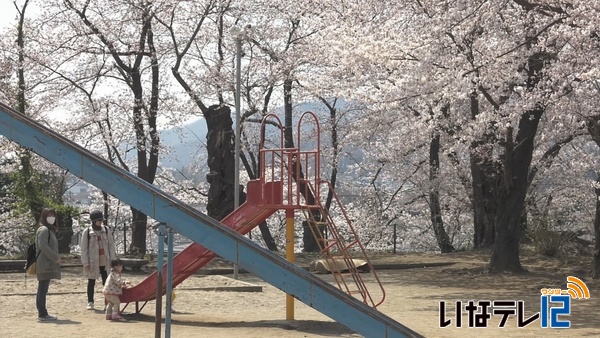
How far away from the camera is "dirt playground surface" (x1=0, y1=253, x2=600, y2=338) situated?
1233 cm

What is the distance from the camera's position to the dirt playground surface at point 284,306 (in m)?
12.3

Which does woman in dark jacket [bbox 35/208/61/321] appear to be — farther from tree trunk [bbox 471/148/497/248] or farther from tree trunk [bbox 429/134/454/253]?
tree trunk [bbox 429/134/454/253]

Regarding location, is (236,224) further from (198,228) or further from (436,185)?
(436,185)

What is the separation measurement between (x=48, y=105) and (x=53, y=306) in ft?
56.2

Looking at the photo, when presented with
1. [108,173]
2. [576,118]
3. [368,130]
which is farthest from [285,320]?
[368,130]

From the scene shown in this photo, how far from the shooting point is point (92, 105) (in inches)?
1240

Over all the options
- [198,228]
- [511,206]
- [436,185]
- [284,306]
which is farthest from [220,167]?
[198,228]

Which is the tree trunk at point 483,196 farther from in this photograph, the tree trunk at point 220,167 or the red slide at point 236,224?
the red slide at point 236,224

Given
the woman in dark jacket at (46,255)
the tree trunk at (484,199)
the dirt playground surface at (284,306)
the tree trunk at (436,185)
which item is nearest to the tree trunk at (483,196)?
the tree trunk at (484,199)

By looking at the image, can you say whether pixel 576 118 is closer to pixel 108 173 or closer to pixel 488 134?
pixel 488 134

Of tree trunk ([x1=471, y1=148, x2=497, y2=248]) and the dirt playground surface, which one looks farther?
tree trunk ([x1=471, y1=148, x2=497, y2=248])

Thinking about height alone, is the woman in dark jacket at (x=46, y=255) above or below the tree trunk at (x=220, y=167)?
below

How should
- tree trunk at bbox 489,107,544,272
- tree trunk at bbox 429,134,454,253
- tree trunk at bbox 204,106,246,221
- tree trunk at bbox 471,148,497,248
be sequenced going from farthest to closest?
tree trunk at bbox 429,134,454,253 < tree trunk at bbox 471,148,497,248 < tree trunk at bbox 204,106,246,221 < tree trunk at bbox 489,107,544,272

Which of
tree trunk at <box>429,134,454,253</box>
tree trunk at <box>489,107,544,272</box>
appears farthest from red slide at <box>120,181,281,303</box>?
tree trunk at <box>429,134,454,253</box>
